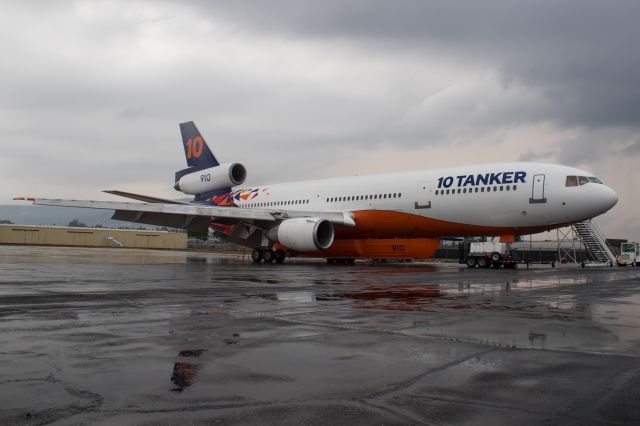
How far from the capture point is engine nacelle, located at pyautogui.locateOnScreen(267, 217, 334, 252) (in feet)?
83.3

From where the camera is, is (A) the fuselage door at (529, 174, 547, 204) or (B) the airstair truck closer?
(A) the fuselage door at (529, 174, 547, 204)

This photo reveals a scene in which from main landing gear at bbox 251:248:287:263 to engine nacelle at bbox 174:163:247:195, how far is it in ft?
23.6

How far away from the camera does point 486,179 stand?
76.6ft

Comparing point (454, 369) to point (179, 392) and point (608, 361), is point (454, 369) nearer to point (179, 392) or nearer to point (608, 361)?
point (608, 361)

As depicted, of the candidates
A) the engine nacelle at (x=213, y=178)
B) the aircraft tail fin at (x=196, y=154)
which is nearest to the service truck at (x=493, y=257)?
the engine nacelle at (x=213, y=178)

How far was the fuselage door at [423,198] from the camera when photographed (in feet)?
81.7

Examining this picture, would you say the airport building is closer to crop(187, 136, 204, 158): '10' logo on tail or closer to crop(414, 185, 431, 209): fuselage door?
crop(187, 136, 204, 158): '10' logo on tail

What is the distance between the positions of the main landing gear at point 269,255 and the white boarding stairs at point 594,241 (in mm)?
22626

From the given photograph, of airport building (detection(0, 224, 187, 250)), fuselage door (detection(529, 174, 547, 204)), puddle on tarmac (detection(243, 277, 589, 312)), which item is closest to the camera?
puddle on tarmac (detection(243, 277, 589, 312))

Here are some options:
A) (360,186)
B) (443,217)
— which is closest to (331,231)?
(360,186)

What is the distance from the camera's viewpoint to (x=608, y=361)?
4484mm

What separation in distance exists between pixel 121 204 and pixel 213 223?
6135 millimetres

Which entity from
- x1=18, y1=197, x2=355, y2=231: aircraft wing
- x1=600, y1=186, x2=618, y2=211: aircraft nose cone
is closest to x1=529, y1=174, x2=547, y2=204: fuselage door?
x1=600, y1=186, x2=618, y2=211: aircraft nose cone

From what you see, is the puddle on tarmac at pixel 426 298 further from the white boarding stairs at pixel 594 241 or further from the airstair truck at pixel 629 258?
the airstair truck at pixel 629 258
